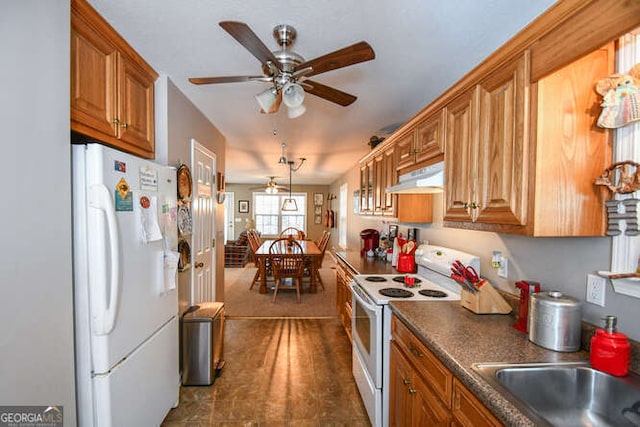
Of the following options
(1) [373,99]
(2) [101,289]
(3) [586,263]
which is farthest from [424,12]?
(2) [101,289]

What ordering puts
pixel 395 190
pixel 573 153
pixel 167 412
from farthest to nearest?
pixel 395 190, pixel 167 412, pixel 573 153

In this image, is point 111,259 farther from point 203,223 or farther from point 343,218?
point 343,218

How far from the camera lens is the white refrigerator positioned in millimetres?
1342

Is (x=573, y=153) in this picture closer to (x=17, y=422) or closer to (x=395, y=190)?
(x=395, y=190)

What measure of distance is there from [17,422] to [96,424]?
454mm

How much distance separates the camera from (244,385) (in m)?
2.42

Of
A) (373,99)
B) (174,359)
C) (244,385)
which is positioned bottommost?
(244,385)

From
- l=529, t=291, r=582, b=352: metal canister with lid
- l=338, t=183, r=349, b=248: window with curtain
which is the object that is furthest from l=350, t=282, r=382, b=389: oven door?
l=338, t=183, r=349, b=248: window with curtain

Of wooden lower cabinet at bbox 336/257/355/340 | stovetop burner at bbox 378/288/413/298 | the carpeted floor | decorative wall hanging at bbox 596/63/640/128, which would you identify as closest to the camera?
decorative wall hanging at bbox 596/63/640/128

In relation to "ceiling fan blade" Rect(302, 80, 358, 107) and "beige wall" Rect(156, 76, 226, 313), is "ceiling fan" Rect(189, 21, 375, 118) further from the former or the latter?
"beige wall" Rect(156, 76, 226, 313)

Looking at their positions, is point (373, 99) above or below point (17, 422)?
above

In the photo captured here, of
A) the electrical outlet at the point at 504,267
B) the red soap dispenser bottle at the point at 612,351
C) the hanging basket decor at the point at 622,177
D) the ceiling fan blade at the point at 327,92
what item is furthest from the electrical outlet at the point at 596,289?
the ceiling fan blade at the point at 327,92

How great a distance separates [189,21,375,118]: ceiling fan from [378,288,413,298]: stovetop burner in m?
1.28

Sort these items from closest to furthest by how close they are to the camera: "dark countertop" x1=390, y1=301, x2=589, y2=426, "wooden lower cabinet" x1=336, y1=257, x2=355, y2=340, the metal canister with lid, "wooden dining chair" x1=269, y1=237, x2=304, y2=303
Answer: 1. "dark countertop" x1=390, y1=301, x2=589, y2=426
2. the metal canister with lid
3. "wooden lower cabinet" x1=336, y1=257, x2=355, y2=340
4. "wooden dining chair" x1=269, y1=237, x2=304, y2=303
